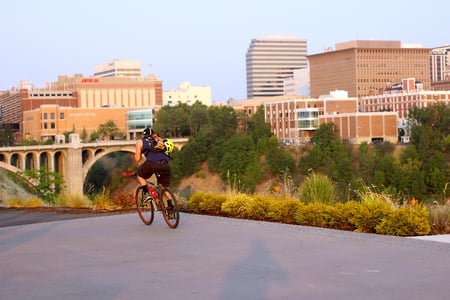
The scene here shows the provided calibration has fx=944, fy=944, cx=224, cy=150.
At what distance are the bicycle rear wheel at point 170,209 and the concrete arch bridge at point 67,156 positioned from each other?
66.4 metres

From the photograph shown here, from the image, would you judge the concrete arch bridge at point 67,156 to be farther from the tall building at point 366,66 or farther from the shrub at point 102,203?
the tall building at point 366,66

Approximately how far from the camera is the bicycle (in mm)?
11812

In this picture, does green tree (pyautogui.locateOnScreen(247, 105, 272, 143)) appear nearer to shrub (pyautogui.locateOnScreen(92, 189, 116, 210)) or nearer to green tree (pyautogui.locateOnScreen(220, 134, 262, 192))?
green tree (pyautogui.locateOnScreen(220, 134, 262, 192))

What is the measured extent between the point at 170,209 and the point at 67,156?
240ft

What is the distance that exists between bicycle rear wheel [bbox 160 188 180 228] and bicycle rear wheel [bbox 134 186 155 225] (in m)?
0.45

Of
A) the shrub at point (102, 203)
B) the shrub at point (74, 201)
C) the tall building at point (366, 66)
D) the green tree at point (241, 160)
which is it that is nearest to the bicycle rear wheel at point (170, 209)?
the shrub at point (102, 203)

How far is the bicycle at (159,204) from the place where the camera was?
1181cm

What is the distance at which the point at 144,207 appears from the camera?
1257 cm

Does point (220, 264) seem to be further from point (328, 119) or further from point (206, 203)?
point (328, 119)

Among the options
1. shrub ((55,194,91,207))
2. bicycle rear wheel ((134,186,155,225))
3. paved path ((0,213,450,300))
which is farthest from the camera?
shrub ((55,194,91,207))

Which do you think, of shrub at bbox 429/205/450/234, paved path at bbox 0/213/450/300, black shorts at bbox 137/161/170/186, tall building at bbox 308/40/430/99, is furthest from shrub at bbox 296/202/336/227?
tall building at bbox 308/40/430/99

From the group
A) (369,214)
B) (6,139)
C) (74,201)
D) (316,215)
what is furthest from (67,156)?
(369,214)

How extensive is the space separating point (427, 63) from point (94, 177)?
110 meters

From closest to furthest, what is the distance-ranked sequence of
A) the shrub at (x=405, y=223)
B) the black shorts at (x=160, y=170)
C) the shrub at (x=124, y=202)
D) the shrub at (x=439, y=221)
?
the shrub at (x=405, y=223) < the shrub at (x=439, y=221) < the black shorts at (x=160, y=170) < the shrub at (x=124, y=202)
